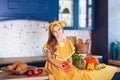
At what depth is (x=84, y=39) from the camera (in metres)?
5.46

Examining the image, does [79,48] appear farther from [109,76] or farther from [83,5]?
[109,76]

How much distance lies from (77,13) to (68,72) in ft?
7.87

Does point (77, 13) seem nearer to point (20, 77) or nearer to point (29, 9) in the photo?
point (29, 9)

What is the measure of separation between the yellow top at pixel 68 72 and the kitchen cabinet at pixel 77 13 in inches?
75.6

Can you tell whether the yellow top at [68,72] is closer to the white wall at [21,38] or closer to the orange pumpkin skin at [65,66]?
the orange pumpkin skin at [65,66]

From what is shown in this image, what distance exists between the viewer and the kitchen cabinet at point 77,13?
5.11 m

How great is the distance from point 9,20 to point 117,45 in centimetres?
205

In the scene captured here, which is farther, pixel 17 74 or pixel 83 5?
pixel 83 5

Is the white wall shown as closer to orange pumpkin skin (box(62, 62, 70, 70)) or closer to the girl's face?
the girl's face

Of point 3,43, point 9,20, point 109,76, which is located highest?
point 9,20

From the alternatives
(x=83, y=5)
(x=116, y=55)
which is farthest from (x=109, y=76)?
(x=83, y=5)

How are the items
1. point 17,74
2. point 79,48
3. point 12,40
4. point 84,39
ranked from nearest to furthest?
point 17,74 < point 12,40 < point 79,48 < point 84,39

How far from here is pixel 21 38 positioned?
478 centimetres

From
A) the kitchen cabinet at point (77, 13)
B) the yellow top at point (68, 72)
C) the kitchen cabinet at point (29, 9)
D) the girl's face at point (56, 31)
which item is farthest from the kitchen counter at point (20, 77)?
the kitchen cabinet at point (77, 13)
